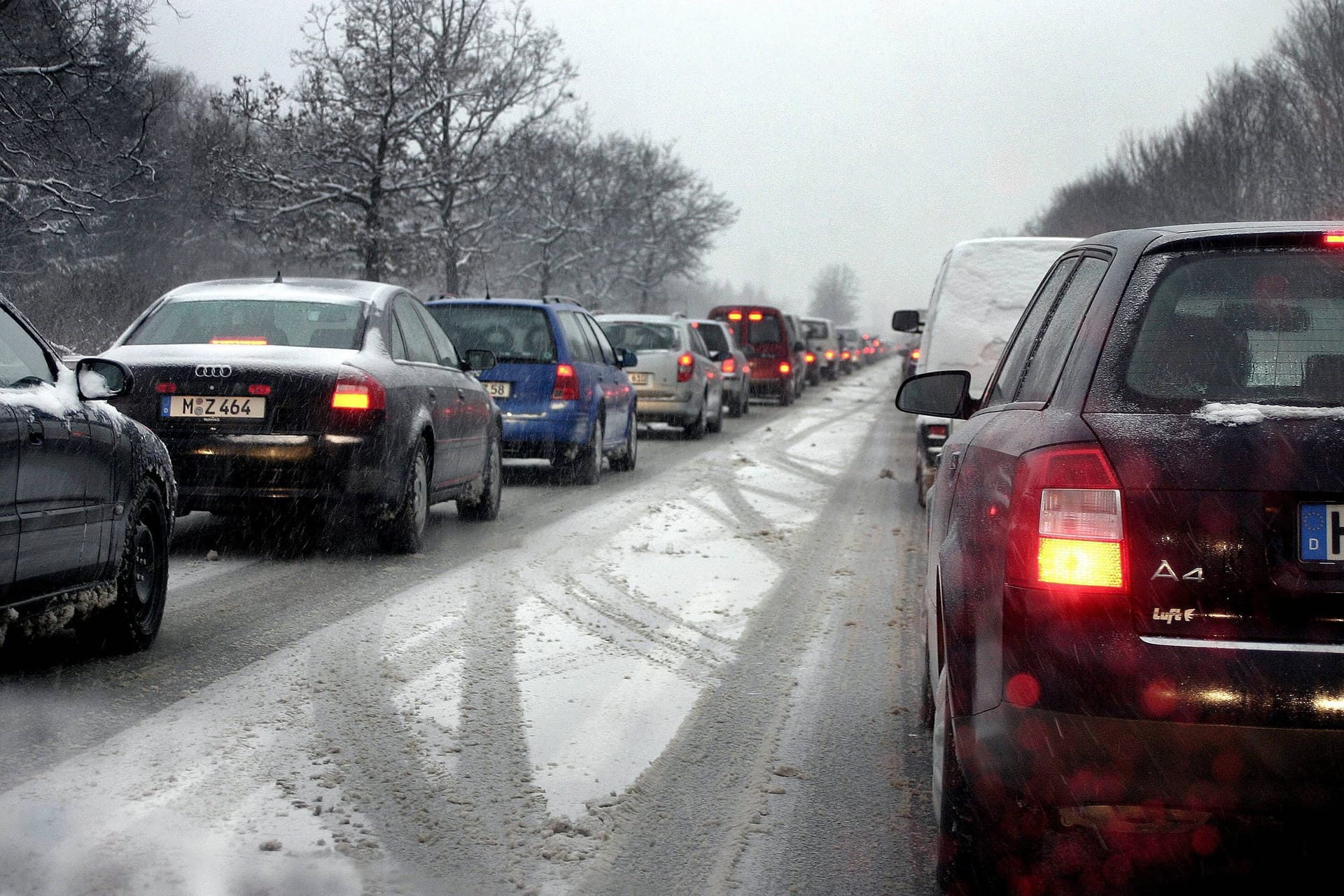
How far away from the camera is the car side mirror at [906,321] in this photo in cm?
1783

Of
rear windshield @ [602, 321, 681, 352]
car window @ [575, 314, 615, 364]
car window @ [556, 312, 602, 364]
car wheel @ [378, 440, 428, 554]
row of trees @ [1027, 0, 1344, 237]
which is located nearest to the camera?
car wheel @ [378, 440, 428, 554]

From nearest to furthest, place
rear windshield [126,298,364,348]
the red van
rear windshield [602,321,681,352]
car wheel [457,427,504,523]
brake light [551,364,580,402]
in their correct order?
1. rear windshield [126,298,364,348]
2. car wheel [457,427,504,523]
3. brake light [551,364,580,402]
4. rear windshield [602,321,681,352]
5. the red van

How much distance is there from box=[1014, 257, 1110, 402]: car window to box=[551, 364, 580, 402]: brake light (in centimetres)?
968

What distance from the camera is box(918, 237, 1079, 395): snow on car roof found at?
1183 centimetres

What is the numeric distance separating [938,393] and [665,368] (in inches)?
616

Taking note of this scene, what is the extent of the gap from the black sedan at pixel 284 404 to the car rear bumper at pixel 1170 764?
19.7 feet

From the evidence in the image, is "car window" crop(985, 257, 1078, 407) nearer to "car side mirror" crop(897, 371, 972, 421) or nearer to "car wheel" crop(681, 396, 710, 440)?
"car side mirror" crop(897, 371, 972, 421)

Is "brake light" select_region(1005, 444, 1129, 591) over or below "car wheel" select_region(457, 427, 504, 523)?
over

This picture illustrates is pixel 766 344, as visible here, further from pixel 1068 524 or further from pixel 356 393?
pixel 1068 524

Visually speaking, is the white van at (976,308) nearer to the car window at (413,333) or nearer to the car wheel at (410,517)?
the car window at (413,333)

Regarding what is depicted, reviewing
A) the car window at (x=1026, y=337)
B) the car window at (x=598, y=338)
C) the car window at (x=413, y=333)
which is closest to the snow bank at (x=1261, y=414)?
the car window at (x=1026, y=337)

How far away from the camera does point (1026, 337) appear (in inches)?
175

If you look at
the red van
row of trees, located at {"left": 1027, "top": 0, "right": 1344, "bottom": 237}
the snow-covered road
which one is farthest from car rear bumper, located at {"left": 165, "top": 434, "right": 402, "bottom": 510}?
row of trees, located at {"left": 1027, "top": 0, "right": 1344, "bottom": 237}

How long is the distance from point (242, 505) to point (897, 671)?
409 cm
